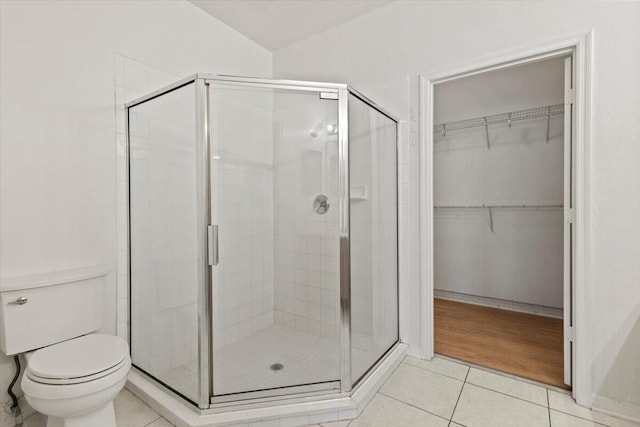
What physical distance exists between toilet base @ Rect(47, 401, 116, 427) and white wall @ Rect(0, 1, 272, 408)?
37 cm

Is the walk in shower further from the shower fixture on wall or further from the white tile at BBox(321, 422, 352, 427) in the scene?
the white tile at BBox(321, 422, 352, 427)

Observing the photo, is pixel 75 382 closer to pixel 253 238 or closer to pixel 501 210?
pixel 253 238

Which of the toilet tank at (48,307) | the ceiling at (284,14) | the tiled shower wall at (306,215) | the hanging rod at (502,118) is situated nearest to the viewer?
the toilet tank at (48,307)

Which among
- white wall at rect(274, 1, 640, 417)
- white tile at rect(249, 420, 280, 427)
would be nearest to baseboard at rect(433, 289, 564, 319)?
white wall at rect(274, 1, 640, 417)

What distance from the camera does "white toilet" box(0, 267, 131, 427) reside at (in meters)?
1.23

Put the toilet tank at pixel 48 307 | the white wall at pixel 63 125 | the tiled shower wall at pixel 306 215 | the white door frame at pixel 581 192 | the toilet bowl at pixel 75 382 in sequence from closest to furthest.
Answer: the toilet bowl at pixel 75 382, the toilet tank at pixel 48 307, the white wall at pixel 63 125, the white door frame at pixel 581 192, the tiled shower wall at pixel 306 215

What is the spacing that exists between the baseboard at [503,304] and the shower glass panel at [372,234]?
164 centimetres

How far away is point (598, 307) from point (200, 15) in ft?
10.3

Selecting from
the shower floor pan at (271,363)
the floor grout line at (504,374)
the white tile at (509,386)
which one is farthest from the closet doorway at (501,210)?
the shower floor pan at (271,363)

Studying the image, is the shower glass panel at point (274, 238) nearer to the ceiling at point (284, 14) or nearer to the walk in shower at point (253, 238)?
the walk in shower at point (253, 238)

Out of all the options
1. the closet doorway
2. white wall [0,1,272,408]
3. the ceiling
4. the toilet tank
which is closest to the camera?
the toilet tank

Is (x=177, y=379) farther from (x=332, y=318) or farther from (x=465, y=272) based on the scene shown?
(x=465, y=272)

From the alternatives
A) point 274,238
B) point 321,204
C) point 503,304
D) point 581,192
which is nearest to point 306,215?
point 321,204

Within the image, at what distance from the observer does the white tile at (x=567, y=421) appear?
1.49m
